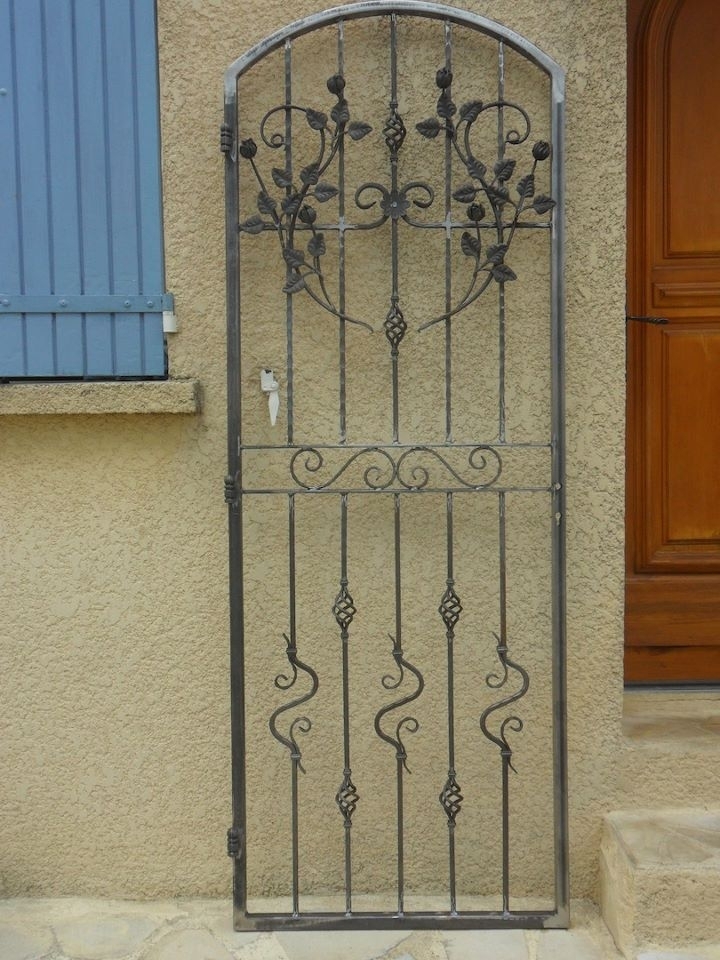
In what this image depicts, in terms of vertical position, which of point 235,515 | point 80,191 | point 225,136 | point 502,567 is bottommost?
point 502,567

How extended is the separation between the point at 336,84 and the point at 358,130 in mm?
127

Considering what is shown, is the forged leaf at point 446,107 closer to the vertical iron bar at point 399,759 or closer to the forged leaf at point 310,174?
the forged leaf at point 310,174

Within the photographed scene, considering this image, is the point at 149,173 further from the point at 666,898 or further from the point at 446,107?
the point at 666,898

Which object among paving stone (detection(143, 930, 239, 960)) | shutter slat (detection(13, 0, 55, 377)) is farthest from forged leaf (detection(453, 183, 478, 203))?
paving stone (detection(143, 930, 239, 960))

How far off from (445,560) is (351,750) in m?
0.62

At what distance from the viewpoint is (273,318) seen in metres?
2.73

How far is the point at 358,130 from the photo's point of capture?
101 inches

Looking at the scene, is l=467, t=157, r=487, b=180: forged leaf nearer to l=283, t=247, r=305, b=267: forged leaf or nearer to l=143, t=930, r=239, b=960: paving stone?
l=283, t=247, r=305, b=267: forged leaf

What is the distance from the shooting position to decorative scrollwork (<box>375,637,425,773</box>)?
2662 millimetres

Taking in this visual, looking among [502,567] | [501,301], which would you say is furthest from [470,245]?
[502,567]

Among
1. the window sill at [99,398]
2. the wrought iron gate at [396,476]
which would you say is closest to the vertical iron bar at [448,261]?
the wrought iron gate at [396,476]

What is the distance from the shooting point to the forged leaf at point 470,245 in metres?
2.59

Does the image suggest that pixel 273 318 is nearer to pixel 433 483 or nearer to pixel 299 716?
pixel 433 483

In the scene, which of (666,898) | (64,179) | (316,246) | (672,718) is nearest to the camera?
(666,898)
